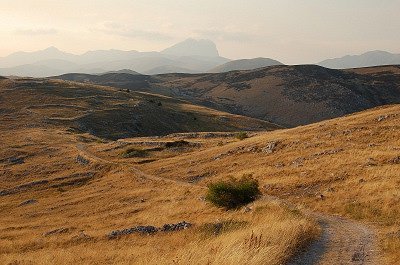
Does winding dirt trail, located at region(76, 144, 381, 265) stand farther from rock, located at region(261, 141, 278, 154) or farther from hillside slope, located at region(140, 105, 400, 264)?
rock, located at region(261, 141, 278, 154)

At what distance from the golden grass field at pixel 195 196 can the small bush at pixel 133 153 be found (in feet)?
2.87

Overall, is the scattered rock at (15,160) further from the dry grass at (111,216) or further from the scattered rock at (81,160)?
the scattered rock at (81,160)

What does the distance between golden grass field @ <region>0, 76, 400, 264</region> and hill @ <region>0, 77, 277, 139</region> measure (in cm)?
3855

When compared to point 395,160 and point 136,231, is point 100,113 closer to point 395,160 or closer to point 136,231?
point 136,231

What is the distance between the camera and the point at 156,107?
147m

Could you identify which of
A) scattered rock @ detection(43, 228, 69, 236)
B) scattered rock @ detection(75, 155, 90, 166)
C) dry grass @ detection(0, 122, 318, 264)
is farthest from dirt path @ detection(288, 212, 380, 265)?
scattered rock @ detection(75, 155, 90, 166)

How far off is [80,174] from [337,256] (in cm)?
4930

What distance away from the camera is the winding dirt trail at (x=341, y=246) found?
13.8 metres

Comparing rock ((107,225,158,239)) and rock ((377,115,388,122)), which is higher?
rock ((377,115,388,122))


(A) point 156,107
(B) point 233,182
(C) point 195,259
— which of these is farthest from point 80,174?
(A) point 156,107

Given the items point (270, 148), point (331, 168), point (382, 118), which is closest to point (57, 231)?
point (331, 168)

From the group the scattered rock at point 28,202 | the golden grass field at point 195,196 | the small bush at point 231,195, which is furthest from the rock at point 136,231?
the scattered rock at point 28,202

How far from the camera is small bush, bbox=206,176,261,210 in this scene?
28.4 m

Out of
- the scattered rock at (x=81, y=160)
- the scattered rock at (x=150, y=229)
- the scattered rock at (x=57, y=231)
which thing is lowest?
the scattered rock at (x=57, y=231)
